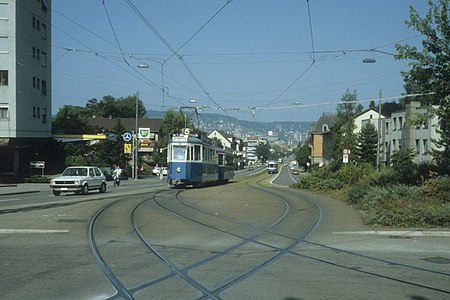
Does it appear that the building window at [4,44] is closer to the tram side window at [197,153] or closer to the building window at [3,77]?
the building window at [3,77]

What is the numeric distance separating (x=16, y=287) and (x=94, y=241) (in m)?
4.69

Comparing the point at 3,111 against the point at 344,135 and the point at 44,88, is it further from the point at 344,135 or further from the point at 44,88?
the point at 344,135

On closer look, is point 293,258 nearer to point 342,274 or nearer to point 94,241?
point 342,274

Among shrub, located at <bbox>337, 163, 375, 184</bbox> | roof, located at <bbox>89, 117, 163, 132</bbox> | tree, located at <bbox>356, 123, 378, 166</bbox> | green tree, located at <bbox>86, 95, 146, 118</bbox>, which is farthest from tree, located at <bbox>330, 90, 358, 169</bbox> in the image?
green tree, located at <bbox>86, 95, 146, 118</bbox>

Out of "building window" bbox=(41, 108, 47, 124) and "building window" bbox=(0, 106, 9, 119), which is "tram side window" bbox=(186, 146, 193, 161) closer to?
"building window" bbox=(0, 106, 9, 119)

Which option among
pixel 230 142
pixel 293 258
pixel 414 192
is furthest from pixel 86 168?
pixel 230 142

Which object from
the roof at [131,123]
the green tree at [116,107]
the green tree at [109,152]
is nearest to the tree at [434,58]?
the green tree at [109,152]

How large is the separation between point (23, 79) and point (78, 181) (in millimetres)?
25816

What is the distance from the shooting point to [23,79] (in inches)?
2003

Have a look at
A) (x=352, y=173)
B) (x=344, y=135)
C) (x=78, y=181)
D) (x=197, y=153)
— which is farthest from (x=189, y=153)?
(x=344, y=135)

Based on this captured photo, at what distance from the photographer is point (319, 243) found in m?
12.7

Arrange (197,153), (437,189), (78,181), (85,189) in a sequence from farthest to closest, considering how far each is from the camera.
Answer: (197,153) → (85,189) → (78,181) → (437,189)

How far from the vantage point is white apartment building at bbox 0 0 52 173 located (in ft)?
159

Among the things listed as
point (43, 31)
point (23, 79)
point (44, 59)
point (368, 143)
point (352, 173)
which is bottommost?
point (352, 173)
